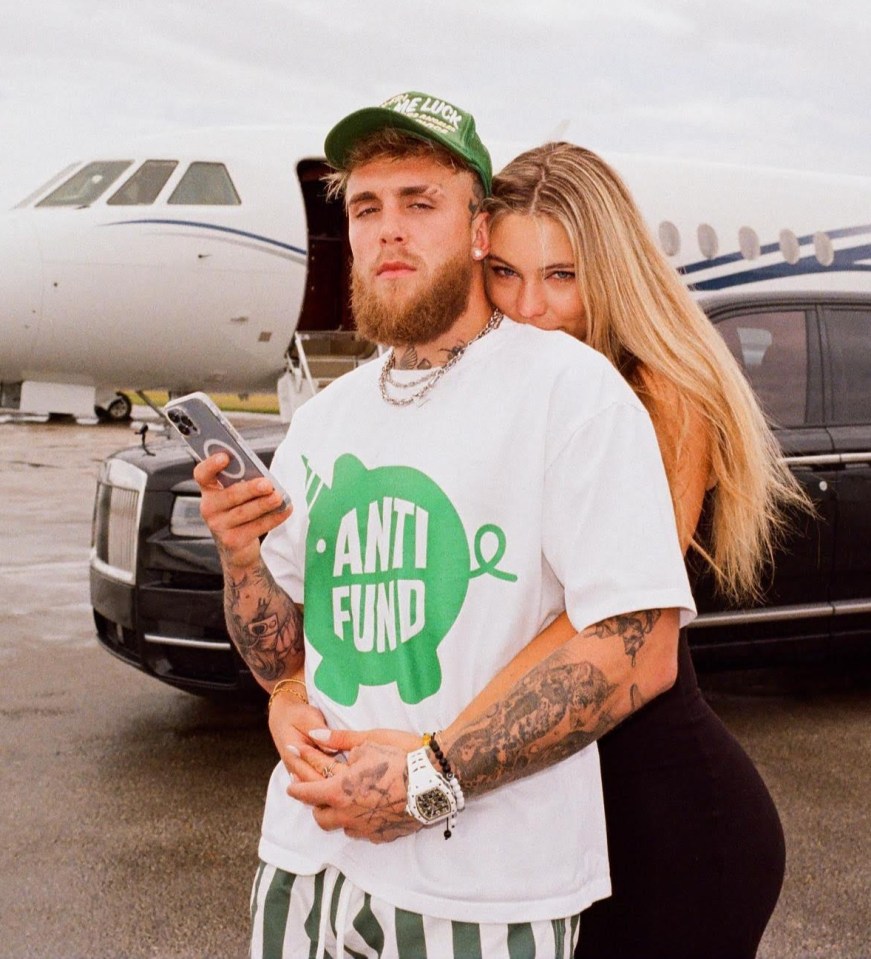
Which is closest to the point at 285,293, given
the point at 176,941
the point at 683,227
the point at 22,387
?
the point at 22,387

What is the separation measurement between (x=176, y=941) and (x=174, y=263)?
9.17 meters

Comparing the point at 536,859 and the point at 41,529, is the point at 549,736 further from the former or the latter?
the point at 41,529

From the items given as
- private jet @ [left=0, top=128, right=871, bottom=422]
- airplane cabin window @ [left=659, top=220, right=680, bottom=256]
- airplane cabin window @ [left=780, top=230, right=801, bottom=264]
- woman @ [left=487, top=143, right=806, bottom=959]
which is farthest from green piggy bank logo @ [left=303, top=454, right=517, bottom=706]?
airplane cabin window @ [left=780, top=230, right=801, bottom=264]

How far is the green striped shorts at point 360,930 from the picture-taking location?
1506mm

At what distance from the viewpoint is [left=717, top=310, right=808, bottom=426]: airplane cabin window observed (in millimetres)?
4938

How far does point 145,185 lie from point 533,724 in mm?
11325

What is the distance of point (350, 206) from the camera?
1.76 metres

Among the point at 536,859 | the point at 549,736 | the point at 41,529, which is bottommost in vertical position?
the point at 41,529

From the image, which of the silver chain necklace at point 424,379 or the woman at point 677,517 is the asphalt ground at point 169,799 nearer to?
the woman at point 677,517

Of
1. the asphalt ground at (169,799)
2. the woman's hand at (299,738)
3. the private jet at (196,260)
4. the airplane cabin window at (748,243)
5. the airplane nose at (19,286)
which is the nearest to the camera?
the woman's hand at (299,738)

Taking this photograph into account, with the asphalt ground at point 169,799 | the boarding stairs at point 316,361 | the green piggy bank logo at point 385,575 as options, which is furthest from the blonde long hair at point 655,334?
the boarding stairs at point 316,361

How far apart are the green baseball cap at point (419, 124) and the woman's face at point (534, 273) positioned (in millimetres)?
224

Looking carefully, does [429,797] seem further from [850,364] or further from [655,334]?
[850,364]

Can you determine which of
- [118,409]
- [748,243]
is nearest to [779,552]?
[748,243]
